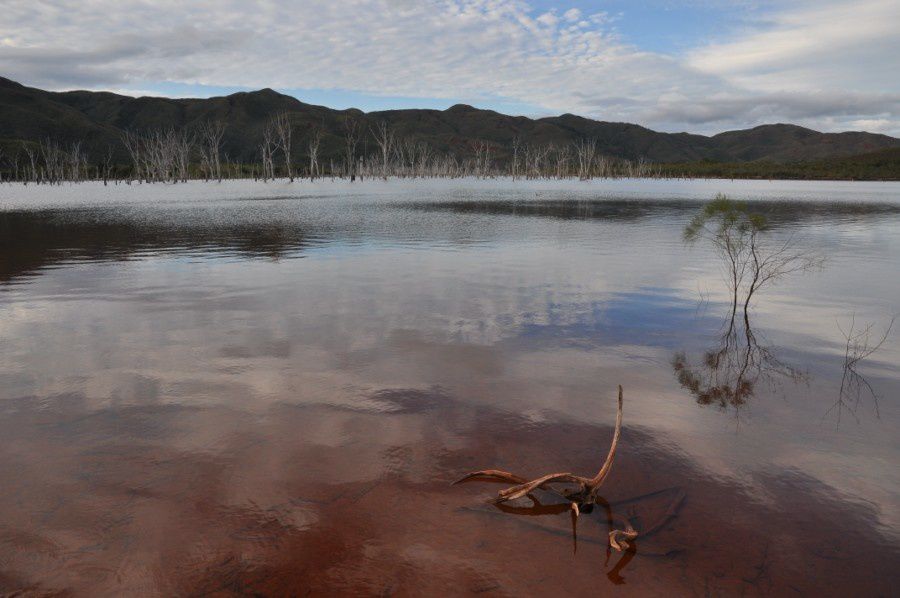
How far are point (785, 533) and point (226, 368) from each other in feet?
32.8

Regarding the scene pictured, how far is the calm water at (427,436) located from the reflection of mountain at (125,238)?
687 centimetres

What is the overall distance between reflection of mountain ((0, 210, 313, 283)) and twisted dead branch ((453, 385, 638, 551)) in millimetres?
21757

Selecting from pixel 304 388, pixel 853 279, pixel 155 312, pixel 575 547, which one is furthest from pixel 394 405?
pixel 853 279

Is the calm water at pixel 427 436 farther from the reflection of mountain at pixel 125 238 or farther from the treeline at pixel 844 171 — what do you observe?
the treeline at pixel 844 171

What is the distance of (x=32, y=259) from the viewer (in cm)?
2623

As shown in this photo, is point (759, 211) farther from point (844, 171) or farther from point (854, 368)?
point (844, 171)

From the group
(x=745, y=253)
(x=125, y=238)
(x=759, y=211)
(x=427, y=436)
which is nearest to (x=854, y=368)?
(x=427, y=436)

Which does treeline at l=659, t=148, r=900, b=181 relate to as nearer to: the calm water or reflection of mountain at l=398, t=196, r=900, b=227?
reflection of mountain at l=398, t=196, r=900, b=227

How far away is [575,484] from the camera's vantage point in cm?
789

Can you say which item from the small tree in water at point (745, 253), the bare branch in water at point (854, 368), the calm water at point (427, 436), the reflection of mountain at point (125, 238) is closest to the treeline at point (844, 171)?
the small tree in water at point (745, 253)

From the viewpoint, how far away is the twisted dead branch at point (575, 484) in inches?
267

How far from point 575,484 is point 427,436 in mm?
2472

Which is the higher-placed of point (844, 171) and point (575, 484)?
point (844, 171)

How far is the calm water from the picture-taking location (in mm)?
6363
